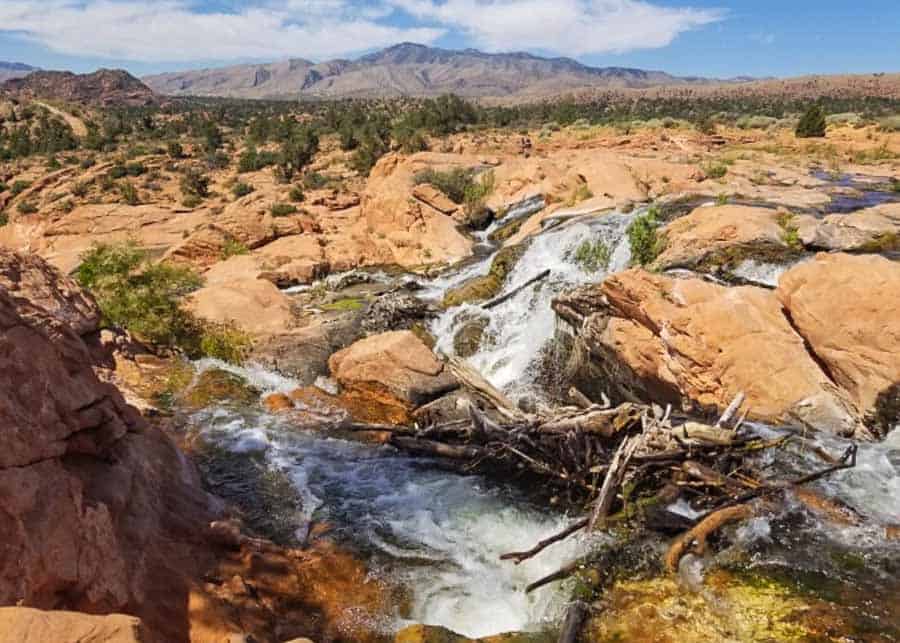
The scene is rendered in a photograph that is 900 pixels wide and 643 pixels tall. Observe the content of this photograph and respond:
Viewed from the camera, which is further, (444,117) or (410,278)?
(444,117)

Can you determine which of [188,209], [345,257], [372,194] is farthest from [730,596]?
[188,209]

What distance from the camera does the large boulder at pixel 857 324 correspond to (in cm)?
933

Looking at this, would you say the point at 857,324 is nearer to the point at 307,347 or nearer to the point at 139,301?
the point at 307,347

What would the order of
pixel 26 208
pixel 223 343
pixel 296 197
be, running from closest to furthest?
pixel 223 343, pixel 296 197, pixel 26 208

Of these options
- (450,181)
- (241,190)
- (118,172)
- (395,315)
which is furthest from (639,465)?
(118,172)

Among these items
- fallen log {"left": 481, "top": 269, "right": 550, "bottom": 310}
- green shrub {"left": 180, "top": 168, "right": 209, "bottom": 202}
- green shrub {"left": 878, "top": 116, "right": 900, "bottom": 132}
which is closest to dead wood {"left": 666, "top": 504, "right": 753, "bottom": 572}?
fallen log {"left": 481, "top": 269, "right": 550, "bottom": 310}

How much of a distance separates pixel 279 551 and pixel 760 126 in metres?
50.2

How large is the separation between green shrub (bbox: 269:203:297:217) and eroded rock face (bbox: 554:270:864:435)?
18.0m

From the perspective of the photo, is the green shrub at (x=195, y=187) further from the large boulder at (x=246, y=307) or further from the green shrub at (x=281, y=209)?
the large boulder at (x=246, y=307)

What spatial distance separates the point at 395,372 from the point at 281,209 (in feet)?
54.7

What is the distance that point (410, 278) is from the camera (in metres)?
20.7

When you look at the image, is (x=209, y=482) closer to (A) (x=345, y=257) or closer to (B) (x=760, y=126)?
(A) (x=345, y=257)

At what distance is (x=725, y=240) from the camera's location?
13.9m

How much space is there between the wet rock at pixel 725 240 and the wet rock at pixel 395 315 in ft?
20.0
